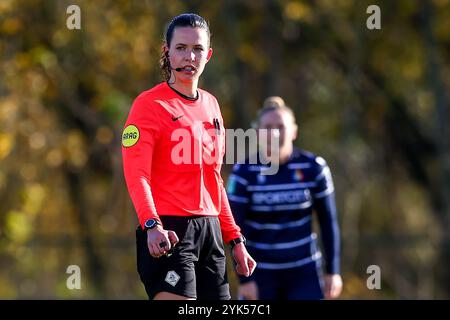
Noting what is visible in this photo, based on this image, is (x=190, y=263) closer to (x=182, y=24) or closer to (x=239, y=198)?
(x=182, y=24)

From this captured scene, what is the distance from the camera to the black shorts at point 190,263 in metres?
5.32

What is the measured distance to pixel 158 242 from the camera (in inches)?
199

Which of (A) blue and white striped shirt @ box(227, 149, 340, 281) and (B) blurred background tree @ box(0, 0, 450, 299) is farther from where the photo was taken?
(B) blurred background tree @ box(0, 0, 450, 299)

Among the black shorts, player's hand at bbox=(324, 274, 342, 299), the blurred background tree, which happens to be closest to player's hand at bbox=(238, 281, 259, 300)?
player's hand at bbox=(324, 274, 342, 299)

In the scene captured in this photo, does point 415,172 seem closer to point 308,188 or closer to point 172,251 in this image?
point 308,188

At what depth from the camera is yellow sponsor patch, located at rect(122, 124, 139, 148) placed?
5.29 meters

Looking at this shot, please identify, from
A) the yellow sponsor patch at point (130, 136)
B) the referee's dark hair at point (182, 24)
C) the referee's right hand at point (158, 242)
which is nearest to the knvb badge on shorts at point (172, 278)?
the referee's right hand at point (158, 242)

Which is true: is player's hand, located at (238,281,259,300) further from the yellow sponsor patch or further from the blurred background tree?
the blurred background tree

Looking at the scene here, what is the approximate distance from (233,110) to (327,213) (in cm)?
839

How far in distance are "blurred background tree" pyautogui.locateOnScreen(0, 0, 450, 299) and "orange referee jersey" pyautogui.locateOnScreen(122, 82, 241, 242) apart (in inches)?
340

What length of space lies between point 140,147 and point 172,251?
506mm

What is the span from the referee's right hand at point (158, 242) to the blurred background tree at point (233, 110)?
8.98 m

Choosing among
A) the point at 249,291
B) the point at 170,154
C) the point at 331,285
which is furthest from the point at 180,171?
the point at 331,285
